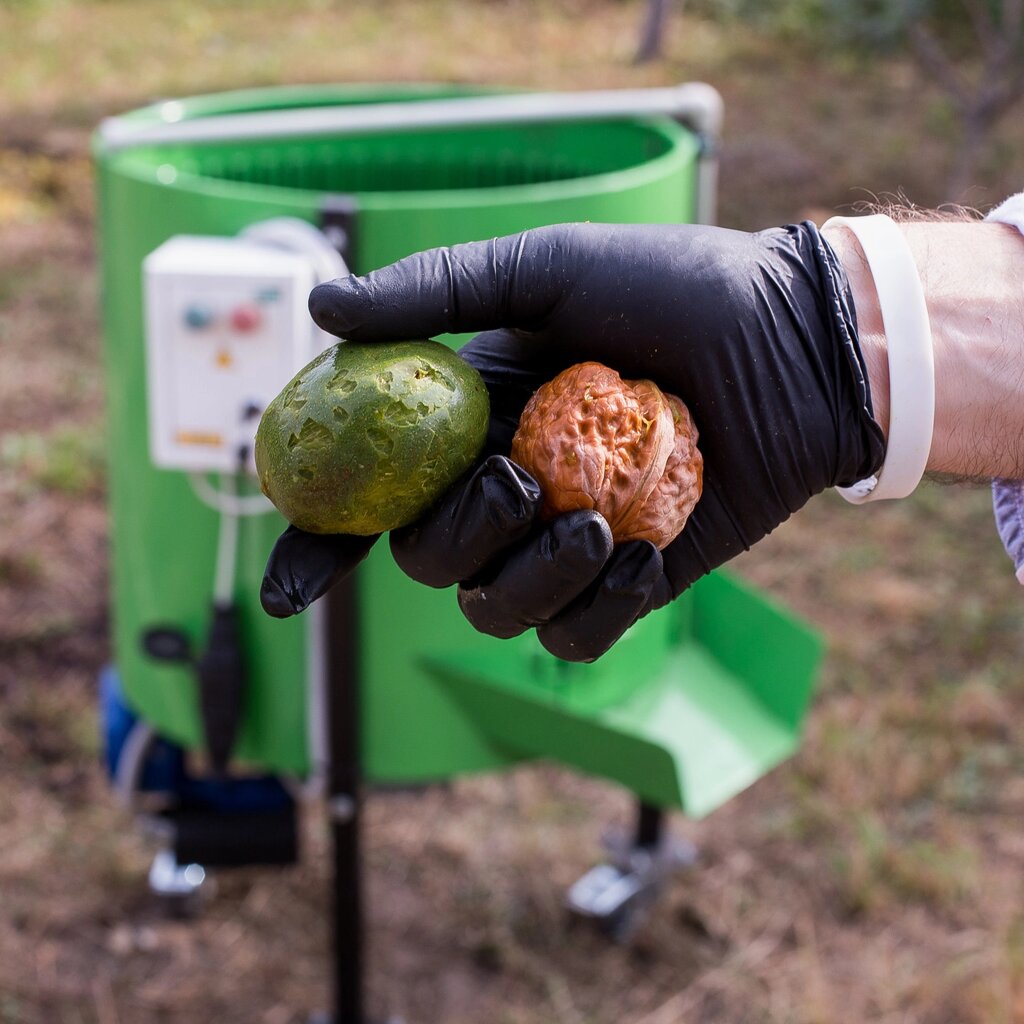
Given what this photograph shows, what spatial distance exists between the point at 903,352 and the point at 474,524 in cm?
53

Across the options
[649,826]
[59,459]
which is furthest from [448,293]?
[59,459]

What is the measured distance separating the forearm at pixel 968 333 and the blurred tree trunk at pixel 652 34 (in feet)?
28.8

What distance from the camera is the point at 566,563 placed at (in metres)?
1.31

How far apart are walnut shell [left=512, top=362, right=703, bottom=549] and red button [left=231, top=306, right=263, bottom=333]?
2.87 feet

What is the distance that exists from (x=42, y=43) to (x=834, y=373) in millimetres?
9265

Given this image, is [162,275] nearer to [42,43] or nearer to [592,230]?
[592,230]

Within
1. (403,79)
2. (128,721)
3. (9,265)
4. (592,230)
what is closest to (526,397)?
(592,230)

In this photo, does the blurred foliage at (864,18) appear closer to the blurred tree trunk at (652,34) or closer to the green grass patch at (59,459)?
the blurred tree trunk at (652,34)

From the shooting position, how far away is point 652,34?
9.83 m

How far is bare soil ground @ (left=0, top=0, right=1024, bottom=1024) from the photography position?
114 inches

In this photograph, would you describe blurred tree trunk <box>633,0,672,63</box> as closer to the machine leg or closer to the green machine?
the green machine

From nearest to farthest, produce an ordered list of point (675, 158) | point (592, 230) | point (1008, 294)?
point (592, 230), point (1008, 294), point (675, 158)

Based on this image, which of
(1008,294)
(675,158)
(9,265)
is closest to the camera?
(1008,294)

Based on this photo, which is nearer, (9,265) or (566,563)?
(566,563)
